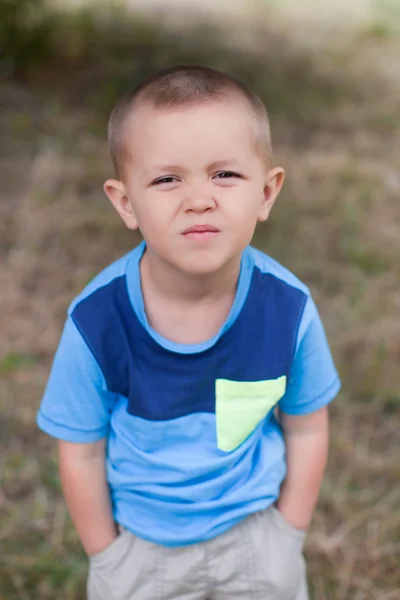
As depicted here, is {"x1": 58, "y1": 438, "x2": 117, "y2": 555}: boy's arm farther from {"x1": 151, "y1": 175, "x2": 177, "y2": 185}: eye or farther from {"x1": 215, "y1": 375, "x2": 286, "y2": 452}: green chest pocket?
{"x1": 151, "y1": 175, "x2": 177, "y2": 185}: eye

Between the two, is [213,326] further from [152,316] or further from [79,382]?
[79,382]

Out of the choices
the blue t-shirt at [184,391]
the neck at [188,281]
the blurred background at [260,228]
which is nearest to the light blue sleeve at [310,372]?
the blue t-shirt at [184,391]

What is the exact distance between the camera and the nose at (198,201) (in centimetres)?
124

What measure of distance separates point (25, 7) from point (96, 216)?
6.07 ft

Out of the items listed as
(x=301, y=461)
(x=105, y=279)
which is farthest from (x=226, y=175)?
(x=301, y=461)

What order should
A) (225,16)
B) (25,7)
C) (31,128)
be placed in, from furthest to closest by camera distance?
(225,16) < (25,7) < (31,128)

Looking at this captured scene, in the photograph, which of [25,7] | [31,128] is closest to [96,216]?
[31,128]

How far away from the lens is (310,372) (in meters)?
1.50

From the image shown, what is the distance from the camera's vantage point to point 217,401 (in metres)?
1.43

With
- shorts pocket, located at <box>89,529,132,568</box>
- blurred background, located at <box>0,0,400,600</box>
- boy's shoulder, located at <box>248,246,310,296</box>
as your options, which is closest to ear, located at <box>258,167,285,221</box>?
boy's shoulder, located at <box>248,246,310,296</box>

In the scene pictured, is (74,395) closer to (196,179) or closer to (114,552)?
(114,552)

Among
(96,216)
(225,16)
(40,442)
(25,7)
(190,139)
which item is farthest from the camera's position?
(225,16)

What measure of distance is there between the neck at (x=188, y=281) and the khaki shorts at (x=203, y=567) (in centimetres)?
48

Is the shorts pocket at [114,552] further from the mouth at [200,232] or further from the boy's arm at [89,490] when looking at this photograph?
the mouth at [200,232]
